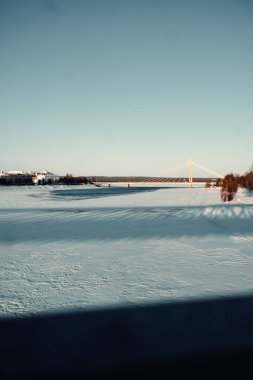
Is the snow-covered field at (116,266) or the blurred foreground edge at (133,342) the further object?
the snow-covered field at (116,266)

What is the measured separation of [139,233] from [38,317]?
501cm

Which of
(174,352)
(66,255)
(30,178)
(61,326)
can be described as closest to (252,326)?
(174,352)

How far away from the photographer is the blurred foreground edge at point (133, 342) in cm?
221

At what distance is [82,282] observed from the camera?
3980mm

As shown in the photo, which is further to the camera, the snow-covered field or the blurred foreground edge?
the snow-covered field

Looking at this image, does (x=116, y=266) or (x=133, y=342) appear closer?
(x=133, y=342)

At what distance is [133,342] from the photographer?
255 cm

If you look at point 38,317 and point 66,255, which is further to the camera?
point 66,255

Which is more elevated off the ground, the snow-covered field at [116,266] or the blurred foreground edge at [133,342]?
the snow-covered field at [116,266]

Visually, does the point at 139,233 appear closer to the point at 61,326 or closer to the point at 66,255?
the point at 66,255

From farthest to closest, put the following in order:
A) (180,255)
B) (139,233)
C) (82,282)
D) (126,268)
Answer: (139,233), (180,255), (126,268), (82,282)

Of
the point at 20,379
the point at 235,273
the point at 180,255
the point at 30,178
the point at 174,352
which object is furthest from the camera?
the point at 30,178

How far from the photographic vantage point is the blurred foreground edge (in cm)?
221

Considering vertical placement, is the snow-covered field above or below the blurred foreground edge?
above
